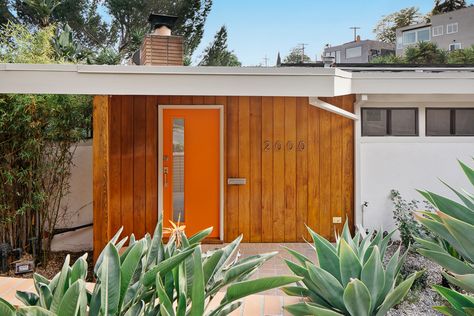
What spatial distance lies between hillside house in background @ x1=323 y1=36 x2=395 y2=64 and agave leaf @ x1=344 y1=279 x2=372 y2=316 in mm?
38297

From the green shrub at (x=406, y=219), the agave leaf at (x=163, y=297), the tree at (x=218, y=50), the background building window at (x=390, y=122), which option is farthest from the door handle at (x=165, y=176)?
the tree at (x=218, y=50)

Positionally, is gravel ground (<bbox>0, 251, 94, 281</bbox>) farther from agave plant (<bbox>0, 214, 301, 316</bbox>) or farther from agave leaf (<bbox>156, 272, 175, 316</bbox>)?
agave leaf (<bbox>156, 272, 175, 316</bbox>)

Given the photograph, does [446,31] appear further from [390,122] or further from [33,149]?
[33,149]

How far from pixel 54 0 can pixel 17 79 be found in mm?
12357

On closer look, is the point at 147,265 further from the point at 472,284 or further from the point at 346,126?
the point at 346,126

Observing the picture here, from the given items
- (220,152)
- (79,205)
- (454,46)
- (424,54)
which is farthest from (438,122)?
(454,46)

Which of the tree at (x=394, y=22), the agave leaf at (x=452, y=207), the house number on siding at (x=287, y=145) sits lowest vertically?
the agave leaf at (x=452, y=207)

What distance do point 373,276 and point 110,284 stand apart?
1196 mm

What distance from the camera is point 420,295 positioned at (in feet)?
13.6

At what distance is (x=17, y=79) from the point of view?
15.0 feet

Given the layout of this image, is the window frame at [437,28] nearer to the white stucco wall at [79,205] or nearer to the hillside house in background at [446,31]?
the hillside house in background at [446,31]

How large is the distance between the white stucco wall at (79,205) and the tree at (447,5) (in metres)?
43.5

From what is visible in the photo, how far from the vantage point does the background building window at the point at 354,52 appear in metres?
41.1

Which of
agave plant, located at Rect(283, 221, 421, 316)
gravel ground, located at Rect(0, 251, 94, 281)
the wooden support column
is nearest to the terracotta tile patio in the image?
agave plant, located at Rect(283, 221, 421, 316)
